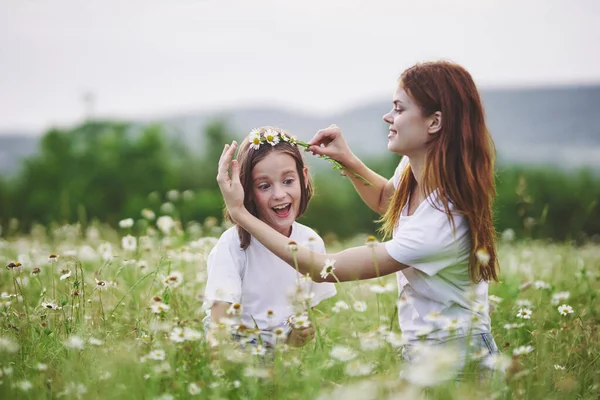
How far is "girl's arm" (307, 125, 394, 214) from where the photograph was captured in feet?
11.3

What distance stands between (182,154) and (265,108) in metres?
93.8

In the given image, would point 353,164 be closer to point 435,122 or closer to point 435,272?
point 435,122

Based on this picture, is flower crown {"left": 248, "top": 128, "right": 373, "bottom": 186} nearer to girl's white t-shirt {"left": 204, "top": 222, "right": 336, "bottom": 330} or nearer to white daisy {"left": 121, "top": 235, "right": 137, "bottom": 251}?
girl's white t-shirt {"left": 204, "top": 222, "right": 336, "bottom": 330}

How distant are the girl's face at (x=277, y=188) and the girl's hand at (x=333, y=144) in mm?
205

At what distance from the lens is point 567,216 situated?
51.2 meters

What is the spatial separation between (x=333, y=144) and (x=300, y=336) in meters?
1.15

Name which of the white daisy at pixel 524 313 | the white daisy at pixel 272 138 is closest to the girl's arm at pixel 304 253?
the white daisy at pixel 272 138

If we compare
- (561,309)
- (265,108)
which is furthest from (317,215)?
(265,108)

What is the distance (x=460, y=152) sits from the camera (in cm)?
301

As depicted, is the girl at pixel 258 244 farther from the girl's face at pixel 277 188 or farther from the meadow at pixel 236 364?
the meadow at pixel 236 364

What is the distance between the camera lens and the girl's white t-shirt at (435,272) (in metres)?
2.87

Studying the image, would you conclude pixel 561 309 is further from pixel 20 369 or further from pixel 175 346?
pixel 20 369

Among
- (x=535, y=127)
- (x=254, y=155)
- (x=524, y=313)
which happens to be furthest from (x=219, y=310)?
(x=535, y=127)

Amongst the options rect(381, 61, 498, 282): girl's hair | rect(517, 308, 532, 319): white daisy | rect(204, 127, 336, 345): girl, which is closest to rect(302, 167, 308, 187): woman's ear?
rect(204, 127, 336, 345): girl
